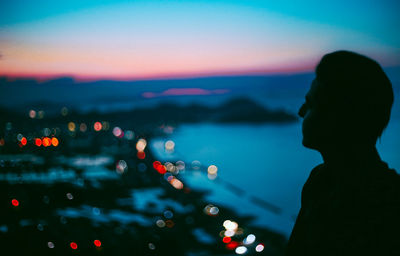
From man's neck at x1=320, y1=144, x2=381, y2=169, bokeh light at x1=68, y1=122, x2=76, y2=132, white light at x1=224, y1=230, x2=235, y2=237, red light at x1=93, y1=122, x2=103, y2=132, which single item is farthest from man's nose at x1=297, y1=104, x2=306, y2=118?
red light at x1=93, y1=122, x2=103, y2=132

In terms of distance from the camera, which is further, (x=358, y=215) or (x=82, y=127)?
(x=82, y=127)

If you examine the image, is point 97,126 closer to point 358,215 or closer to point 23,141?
point 23,141

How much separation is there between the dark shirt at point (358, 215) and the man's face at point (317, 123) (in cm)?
11

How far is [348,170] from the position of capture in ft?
2.75

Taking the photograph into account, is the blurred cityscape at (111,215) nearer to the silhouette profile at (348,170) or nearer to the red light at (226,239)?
the red light at (226,239)

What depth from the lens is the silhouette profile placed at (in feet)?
2.46

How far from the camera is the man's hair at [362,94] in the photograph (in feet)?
2.76


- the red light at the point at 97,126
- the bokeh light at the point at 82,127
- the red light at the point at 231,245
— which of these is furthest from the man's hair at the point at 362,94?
the red light at the point at 97,126

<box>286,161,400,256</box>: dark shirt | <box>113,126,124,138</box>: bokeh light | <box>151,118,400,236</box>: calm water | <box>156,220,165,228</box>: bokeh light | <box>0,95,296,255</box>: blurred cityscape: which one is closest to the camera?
<box>286,161,400,256</box>: dark shirt

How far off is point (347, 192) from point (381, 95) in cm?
30

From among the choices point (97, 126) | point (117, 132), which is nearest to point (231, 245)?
point (117, 132)

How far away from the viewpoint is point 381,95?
84 cm

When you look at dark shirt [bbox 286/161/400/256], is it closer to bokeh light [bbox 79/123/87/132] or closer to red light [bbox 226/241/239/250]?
red light [bbox 226/241/239/250]

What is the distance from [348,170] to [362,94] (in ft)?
0.72
